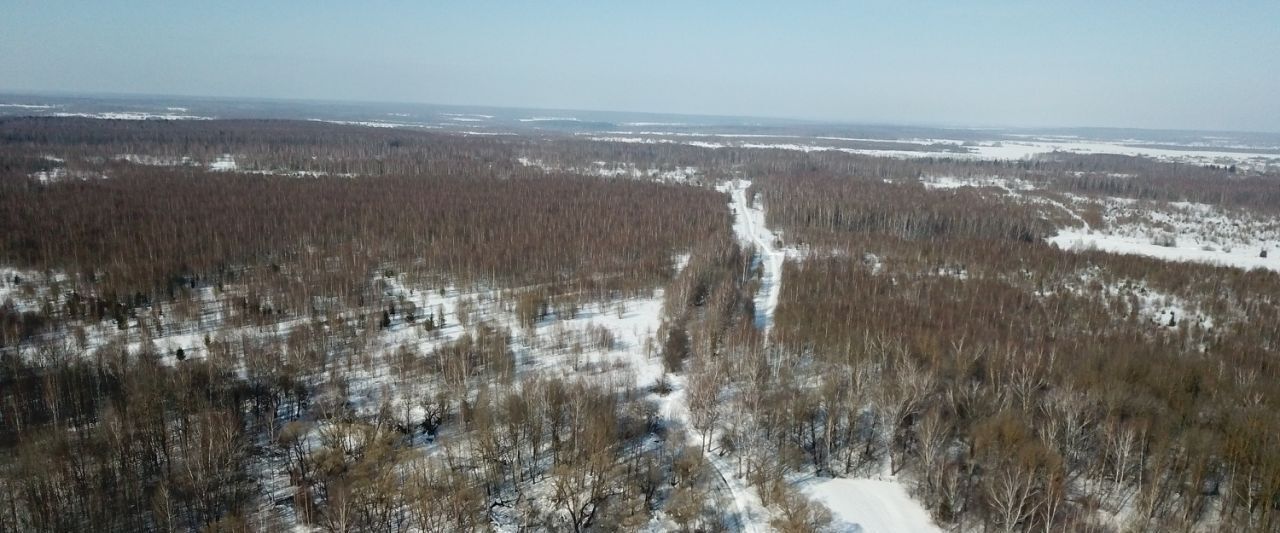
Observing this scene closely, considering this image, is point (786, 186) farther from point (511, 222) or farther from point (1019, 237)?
point (511, 222)

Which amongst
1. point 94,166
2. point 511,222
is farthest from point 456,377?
point 94,166

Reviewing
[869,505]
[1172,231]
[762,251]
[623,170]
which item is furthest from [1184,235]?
[623,170]

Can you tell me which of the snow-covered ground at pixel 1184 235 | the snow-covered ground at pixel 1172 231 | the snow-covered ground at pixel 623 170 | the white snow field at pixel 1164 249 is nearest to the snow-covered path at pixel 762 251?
the snow-covered ground at pixel 623 170

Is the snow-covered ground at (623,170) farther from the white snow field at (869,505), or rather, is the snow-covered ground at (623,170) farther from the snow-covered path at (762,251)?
the white snow field at (869,505)

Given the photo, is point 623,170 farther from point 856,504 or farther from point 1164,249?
point 856,504

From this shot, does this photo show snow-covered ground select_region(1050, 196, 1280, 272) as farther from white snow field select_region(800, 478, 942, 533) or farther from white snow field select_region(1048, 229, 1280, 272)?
white snow field select_region(800, 478, 942, 533)

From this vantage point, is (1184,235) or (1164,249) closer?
(1164,249)
